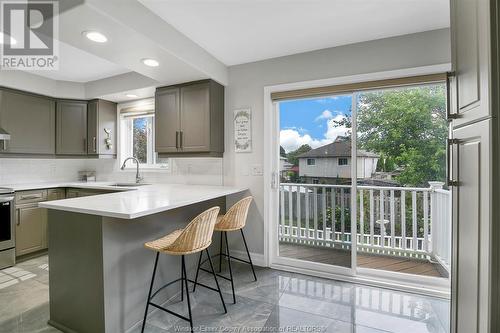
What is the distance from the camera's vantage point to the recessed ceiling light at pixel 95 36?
1.88 metres

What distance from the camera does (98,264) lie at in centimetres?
164

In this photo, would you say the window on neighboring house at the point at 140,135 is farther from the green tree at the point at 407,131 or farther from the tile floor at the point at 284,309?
the green tree at the point at 407,131

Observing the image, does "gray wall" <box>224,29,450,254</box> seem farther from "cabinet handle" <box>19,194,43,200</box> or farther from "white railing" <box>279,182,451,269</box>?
"cabinet handle" <box>19,194,43,200</box>

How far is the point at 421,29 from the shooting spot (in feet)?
7.45

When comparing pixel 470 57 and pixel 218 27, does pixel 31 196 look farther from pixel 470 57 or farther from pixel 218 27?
pixel 470 57

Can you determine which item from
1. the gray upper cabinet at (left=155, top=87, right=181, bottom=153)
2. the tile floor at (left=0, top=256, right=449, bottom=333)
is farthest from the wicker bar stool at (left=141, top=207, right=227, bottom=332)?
the gray upper cabinet at (left=155, top=87, right=181, bottom=153)

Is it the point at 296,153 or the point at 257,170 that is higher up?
the point at 296,153

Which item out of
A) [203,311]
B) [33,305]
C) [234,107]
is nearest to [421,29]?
[234,107]

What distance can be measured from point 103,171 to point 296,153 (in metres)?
3.28

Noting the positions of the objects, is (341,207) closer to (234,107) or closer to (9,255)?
(234,107)

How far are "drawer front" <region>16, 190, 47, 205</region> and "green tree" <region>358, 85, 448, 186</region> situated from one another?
13.7 ft

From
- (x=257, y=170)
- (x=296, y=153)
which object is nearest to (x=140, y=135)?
(x=257, y=170)

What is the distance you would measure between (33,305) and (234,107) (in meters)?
2.74

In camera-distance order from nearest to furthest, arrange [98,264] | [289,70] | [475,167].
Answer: [475,167]
[98,264]
[289,70]
